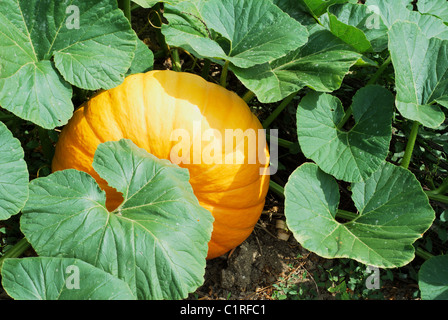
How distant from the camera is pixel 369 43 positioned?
2.08 metres

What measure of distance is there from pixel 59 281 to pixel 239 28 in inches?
45.8

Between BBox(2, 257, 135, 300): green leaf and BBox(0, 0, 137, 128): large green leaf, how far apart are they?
1.70ft

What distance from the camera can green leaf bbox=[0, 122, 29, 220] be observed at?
5.50ft

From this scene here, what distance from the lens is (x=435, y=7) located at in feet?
8.34

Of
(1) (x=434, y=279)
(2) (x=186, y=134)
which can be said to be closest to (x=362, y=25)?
(2) (x=186, y=134)

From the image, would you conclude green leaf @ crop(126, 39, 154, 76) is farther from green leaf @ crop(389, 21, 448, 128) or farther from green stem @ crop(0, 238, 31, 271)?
green leaf @ crop(389, 21, 448, 128)

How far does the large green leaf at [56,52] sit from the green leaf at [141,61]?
24 cm

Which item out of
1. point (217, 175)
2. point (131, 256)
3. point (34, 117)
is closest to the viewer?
point (131, 256)

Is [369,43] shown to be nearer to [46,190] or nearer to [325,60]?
[325,60]
